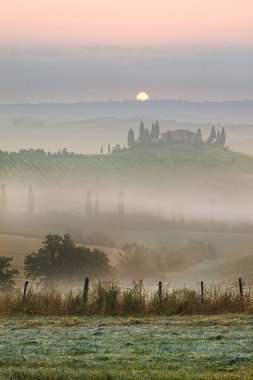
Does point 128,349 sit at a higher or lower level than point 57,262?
lower

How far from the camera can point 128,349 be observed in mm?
21781

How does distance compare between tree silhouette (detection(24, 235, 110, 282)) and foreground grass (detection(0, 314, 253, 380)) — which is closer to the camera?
foreground grass (detection(0, 314, 253, 380))

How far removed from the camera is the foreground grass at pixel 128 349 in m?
17.0

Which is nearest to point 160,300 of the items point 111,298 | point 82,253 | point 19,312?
point 111,298

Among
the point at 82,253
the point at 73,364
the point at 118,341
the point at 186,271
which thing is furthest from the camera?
the point at 186,271

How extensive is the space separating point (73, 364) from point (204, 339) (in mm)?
7171

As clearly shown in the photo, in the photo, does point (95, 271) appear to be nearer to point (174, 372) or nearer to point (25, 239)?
point (25, 239)

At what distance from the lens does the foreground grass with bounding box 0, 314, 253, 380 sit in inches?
669

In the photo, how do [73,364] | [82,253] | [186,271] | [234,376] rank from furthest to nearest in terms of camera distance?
1. [186,271]
2. [82,253]
3. [73,364]
4. [234,376]

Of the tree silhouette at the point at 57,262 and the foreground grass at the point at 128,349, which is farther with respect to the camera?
the tree silhouette at the point at 57,262

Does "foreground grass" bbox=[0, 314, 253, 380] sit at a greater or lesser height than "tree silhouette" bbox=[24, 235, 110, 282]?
lesser

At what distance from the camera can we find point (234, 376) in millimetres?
16438

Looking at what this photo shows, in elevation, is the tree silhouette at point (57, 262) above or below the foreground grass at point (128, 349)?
above

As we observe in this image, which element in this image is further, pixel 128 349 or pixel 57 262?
pixel 57 262
